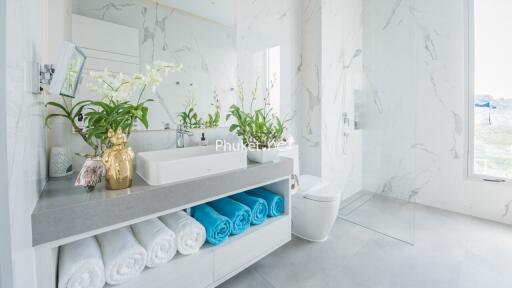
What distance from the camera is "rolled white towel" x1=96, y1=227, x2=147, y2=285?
3.23 ft

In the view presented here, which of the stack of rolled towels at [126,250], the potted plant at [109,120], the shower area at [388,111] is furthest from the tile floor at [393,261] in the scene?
the potted plant at [109,120]

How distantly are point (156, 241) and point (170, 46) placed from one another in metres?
1.25

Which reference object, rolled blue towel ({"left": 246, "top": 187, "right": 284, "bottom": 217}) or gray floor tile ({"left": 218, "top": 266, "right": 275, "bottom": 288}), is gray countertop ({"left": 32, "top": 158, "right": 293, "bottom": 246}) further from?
gray floor tile ({"left": 218, "top": 266, "right": 275, "bottom": 288})

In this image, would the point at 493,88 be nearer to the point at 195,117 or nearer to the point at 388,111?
the point at 388,111

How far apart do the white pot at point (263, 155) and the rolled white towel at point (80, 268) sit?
3.20 ft

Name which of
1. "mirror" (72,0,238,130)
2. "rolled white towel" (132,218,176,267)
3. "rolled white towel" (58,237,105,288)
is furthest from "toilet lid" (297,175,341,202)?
"rolled white towel" (58,237,105,288)

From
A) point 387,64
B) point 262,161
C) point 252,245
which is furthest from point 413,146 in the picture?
point 252,245

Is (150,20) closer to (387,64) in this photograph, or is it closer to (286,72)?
(286,72)

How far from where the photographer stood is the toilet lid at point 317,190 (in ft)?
6.25

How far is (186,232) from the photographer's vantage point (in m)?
1.21

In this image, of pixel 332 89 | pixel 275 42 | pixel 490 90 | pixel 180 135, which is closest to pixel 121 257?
pixel 180 135

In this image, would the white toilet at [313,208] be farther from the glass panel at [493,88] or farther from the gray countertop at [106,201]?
the glass panel at [493,88]

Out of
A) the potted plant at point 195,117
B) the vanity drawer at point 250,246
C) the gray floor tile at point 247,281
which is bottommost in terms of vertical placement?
the gray floor tile at point 247,281

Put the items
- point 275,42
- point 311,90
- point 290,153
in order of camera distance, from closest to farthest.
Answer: point 290,153
point 275,42
point 311,90
